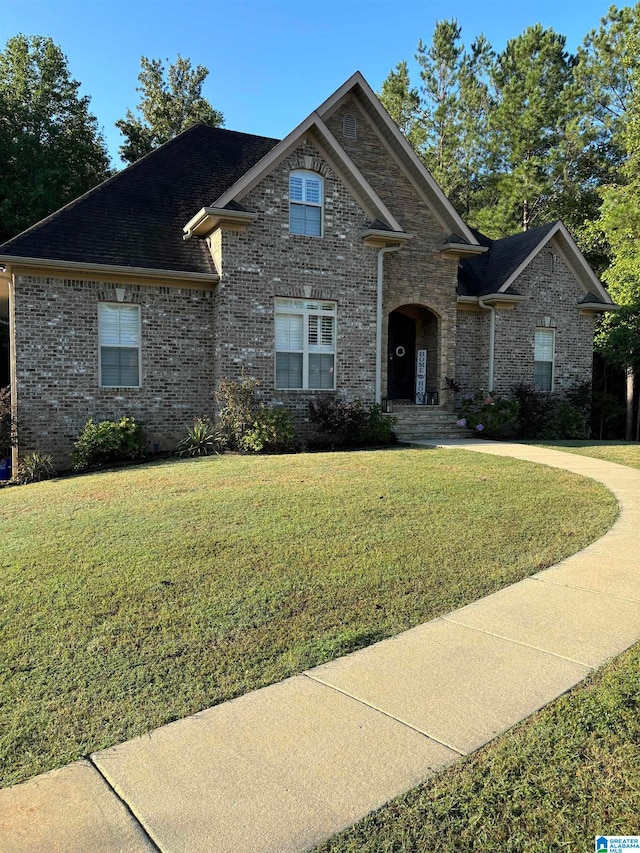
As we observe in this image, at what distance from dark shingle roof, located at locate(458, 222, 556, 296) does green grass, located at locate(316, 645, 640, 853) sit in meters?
15.6

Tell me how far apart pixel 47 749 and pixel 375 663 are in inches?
72.2

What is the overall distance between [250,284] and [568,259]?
34.3 feet

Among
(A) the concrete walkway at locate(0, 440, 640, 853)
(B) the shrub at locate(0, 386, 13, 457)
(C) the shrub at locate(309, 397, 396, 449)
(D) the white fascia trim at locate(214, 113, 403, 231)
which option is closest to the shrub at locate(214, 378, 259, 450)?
(C) the shrub at locate(309, 397, 396, 449)

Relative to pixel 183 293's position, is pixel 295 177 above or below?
above

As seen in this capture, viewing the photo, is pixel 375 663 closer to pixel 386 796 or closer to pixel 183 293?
pixel 386 796

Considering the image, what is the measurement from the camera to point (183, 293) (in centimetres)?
1391

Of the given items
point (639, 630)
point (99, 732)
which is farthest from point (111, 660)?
point (639, 630)

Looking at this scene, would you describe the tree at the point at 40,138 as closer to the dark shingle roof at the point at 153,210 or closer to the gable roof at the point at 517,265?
the dark shingle roof at the point at 153,210

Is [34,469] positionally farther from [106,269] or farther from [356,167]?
[356,167]

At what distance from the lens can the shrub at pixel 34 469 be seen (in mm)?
11898

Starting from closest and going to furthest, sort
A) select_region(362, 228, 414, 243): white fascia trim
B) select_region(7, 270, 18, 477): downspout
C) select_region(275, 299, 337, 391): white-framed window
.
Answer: select_region(7, 270, 18, 477): downspout → select_region(275, 299, 337, 391): white-framed window → select_region(362, 228, 414, 243): white fascia trim

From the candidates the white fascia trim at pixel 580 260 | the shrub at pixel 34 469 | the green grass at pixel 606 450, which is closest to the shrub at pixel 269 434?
Result: the shrub at pixel 34 469

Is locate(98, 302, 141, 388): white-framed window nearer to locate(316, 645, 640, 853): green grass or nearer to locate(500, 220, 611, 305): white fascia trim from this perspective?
locate(500, 220, 611, 305): white fascia trim

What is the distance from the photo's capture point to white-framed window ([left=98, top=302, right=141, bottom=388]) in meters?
13.4
